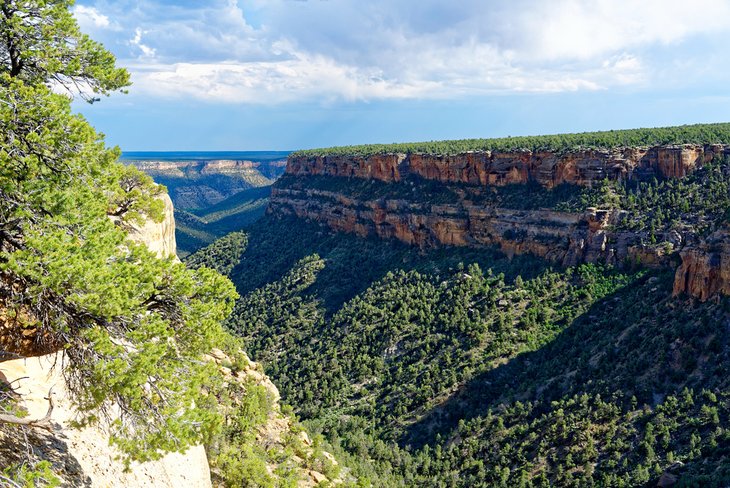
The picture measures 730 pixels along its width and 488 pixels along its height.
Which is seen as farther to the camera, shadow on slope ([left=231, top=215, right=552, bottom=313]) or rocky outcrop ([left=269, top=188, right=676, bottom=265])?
shadow on slope ([left=231, top=215, right=552, bottom=313])

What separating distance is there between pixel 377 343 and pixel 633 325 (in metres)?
27.2

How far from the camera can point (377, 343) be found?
6756cm

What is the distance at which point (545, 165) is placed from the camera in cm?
7812

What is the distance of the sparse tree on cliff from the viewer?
14484mm

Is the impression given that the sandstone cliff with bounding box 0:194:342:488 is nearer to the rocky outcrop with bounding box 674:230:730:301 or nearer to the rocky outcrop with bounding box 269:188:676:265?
the rocky outcrop with bounding box 674:230:730:301

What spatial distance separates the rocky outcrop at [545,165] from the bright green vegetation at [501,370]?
469 inches

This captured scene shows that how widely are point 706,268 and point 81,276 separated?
4920cm

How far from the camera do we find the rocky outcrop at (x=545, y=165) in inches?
2724

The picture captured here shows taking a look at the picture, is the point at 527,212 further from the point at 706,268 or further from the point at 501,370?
the point at 706,268

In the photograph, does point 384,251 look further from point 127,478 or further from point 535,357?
point 127,478

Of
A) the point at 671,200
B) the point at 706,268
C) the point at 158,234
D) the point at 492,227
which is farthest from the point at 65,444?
the point at 492,227

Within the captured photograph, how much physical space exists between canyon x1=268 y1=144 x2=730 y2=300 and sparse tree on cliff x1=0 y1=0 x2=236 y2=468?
151 feet

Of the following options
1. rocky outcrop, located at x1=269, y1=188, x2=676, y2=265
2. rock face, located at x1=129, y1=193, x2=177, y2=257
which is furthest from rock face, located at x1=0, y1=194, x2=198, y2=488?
rocky outcrop, located at x1=269, y1=188, x2=676, y2=265

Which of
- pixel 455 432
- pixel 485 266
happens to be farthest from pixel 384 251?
pixel 455 432
